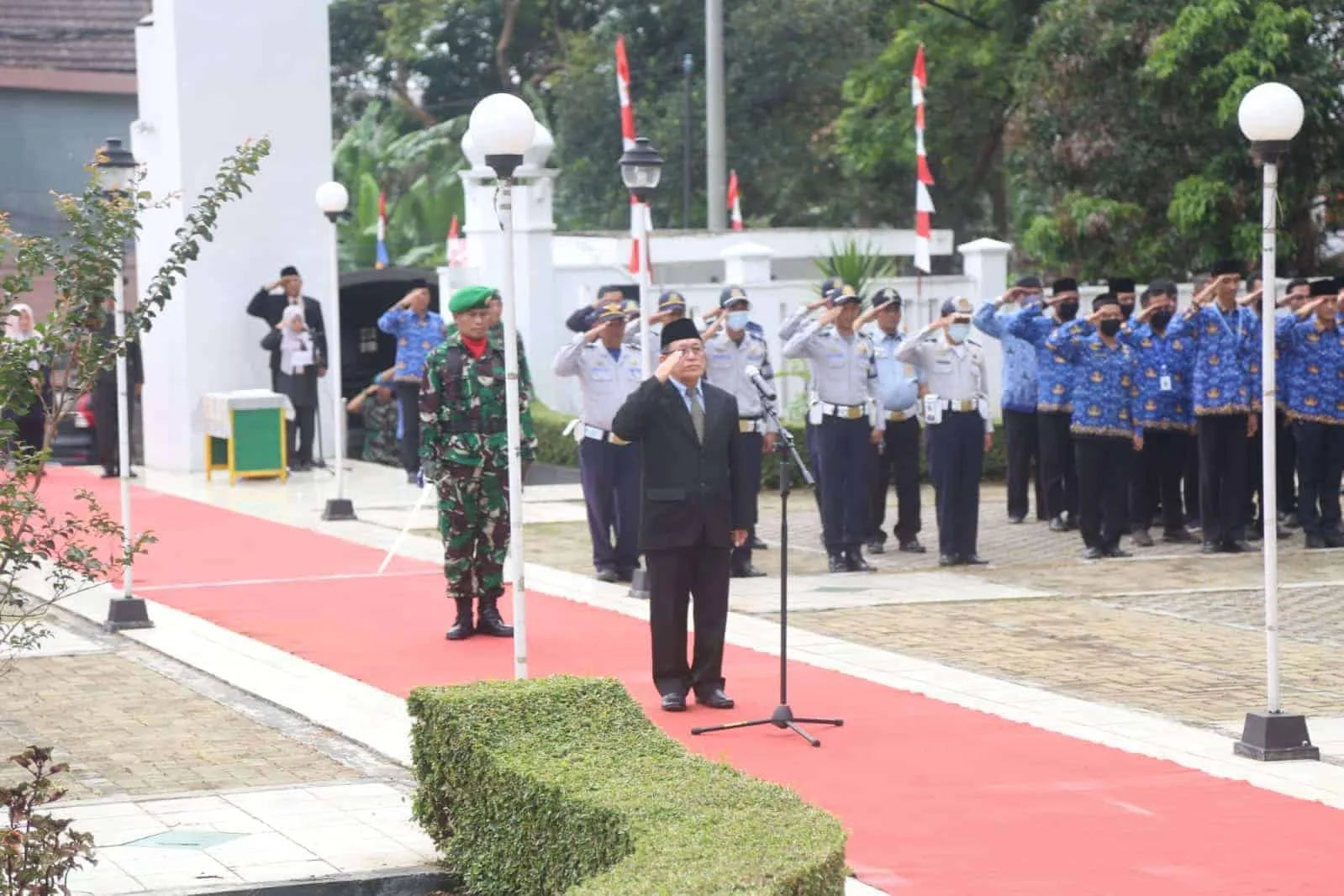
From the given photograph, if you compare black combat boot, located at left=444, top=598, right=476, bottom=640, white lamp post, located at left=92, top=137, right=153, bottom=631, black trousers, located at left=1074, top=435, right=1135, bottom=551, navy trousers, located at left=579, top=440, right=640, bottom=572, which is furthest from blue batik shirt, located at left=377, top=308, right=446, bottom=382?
black combat boot, located at left=444, top=598, right=476, bottom=640

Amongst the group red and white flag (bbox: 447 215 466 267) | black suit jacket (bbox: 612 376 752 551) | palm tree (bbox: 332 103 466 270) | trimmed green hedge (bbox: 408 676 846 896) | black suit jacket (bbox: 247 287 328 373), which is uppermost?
palm tree (bbox: 332 103 466 270)

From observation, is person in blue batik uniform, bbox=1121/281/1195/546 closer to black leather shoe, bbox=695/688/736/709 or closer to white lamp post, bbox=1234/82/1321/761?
white lamp post, bbox=1234/82/1321/761

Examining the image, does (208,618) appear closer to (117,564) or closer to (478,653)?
(478,653)

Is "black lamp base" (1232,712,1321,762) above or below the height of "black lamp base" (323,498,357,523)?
below

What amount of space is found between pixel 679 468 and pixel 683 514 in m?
0.22

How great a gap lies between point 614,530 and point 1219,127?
1170 cm

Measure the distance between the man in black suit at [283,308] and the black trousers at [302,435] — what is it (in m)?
0.38

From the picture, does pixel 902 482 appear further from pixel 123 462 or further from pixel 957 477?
pixel 123 462

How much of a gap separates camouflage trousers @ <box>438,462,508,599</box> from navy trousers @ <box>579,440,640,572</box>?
2.38 m

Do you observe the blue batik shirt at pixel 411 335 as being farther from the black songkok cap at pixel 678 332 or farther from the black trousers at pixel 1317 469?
the black songkok cap at pixel 678 332

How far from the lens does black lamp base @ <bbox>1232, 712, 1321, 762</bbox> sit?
8703 mm

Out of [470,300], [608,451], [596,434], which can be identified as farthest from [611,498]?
[470,300]

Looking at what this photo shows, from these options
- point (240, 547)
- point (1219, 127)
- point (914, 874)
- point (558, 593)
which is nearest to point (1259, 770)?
point (914, 874)

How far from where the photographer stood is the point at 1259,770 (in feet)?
27.8
